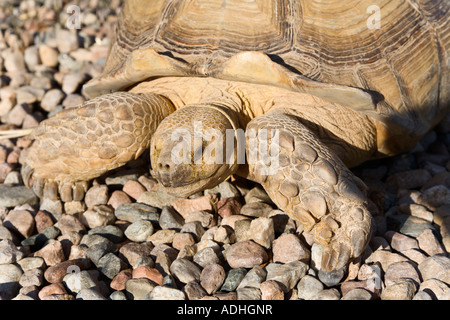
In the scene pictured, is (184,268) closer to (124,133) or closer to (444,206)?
(124,133)

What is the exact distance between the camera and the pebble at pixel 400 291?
2.17 meters

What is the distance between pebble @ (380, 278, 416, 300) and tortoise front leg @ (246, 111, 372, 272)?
214 mm

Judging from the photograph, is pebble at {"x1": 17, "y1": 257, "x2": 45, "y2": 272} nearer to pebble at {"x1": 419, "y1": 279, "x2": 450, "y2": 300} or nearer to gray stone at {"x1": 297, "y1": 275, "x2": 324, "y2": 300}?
gray stone at {"x1": 297, "y1": 275, "x2": 324, "y2": 300}

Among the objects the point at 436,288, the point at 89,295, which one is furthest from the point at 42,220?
the point at 436,288

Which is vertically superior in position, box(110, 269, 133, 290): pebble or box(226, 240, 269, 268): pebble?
box(226, 240, 269, 268): pebble

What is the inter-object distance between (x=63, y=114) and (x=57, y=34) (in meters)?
2.74

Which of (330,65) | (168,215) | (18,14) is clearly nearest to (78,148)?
(168,215)

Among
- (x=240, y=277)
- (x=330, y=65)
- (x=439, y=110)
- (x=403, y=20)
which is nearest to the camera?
(x=240, y=277)

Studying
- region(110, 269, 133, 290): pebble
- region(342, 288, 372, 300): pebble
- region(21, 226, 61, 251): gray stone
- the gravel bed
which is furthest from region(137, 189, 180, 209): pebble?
region(342, 288, 372, 300): pebble

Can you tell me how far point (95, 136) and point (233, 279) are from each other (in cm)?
123

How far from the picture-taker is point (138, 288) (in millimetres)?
2301

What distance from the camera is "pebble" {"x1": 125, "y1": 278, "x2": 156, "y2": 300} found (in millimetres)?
2285

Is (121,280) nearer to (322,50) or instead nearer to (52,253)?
(52,253)

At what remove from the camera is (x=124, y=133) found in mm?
2865
